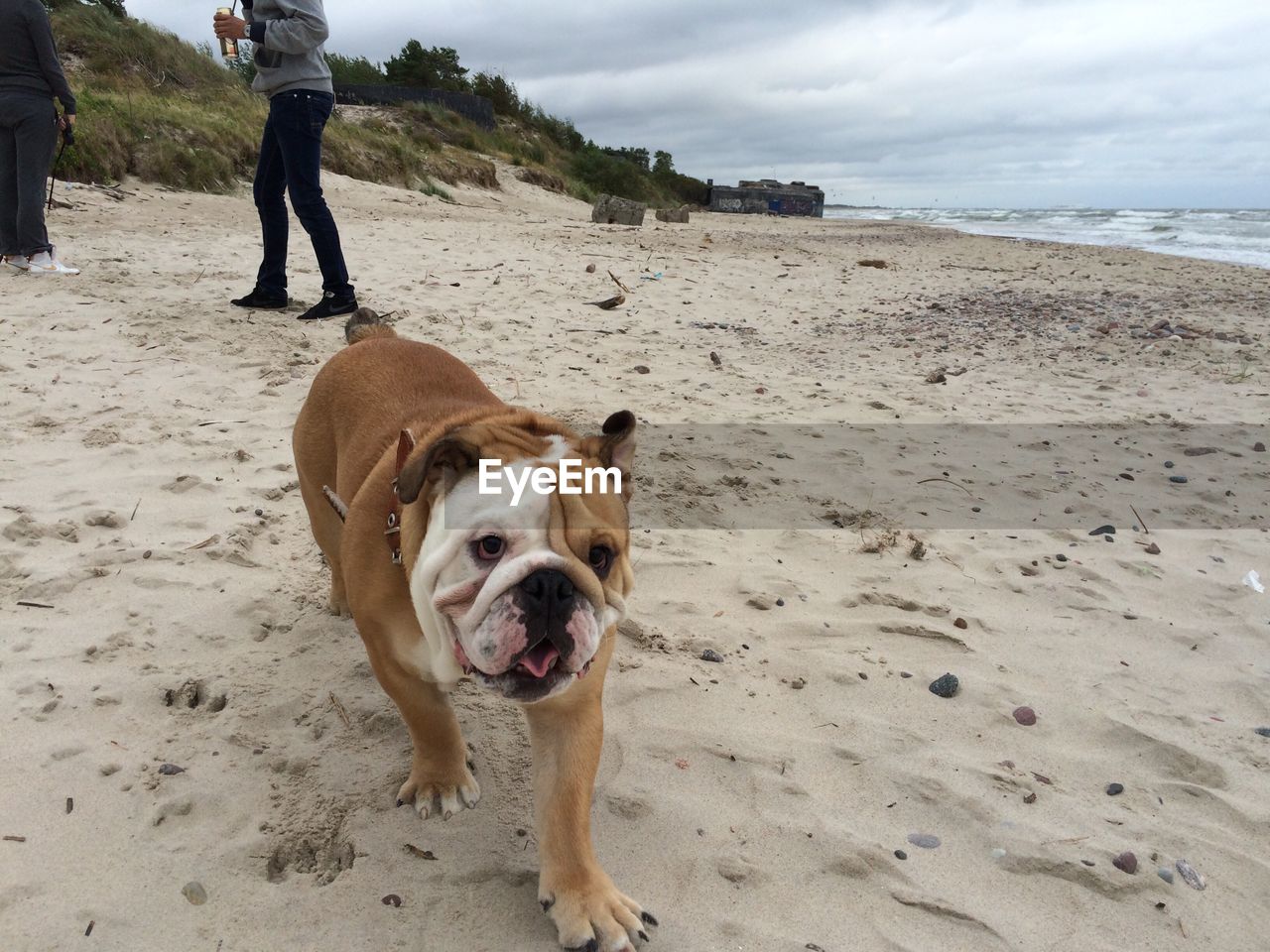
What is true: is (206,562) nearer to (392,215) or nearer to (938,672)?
(938,672)

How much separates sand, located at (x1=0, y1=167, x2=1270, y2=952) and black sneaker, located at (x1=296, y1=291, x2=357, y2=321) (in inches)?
8.3

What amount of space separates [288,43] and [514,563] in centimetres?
643

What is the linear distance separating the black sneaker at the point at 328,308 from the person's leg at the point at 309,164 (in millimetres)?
224

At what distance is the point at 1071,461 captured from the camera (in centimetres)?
576

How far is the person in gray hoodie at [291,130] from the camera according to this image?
6566 millimetres

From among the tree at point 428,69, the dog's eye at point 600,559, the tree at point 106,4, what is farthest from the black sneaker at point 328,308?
the tree at point 428,69

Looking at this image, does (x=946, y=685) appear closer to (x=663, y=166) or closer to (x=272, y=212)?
(x=272, y=212)

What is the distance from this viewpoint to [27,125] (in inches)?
297

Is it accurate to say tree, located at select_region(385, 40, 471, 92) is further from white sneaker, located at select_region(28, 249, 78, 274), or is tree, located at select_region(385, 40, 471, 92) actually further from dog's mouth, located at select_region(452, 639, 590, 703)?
dog's mouth, located at select_region(452, 639, 590, 703)

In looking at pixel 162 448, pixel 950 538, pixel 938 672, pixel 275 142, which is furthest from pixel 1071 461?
pixel 275 142

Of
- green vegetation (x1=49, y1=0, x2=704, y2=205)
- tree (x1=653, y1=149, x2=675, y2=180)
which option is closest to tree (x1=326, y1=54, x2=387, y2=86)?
green vegetation (x1=49, y1=0, x2=704, y2=205)

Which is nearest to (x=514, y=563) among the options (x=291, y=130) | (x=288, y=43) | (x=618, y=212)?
(x=291, y=130)

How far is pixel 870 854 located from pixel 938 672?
1103 mm

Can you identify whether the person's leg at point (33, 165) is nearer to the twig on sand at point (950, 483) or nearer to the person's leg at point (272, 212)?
the person's leg at point (272, 212)
